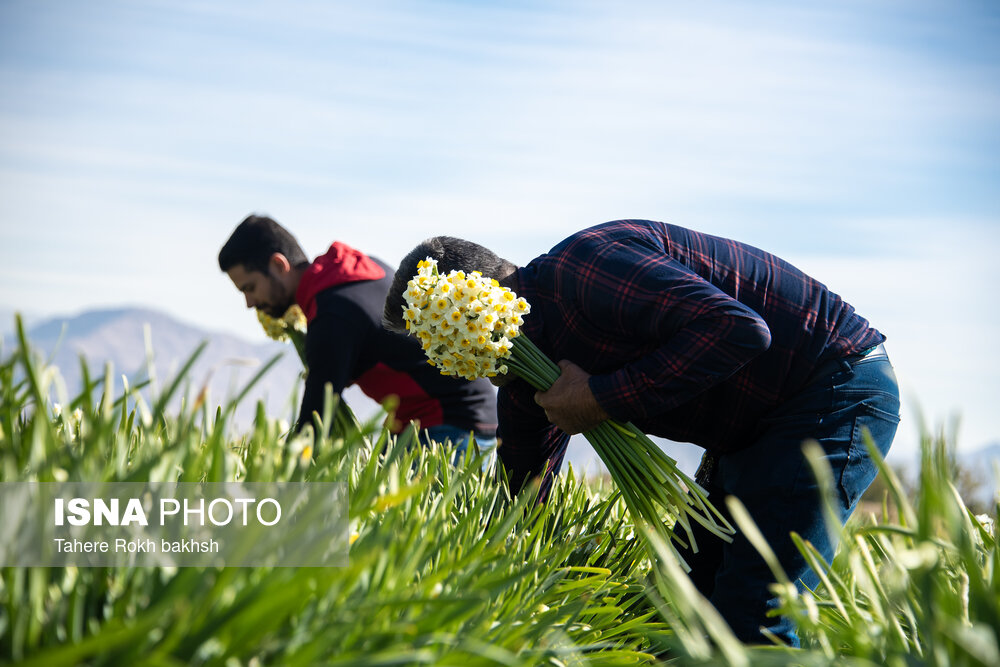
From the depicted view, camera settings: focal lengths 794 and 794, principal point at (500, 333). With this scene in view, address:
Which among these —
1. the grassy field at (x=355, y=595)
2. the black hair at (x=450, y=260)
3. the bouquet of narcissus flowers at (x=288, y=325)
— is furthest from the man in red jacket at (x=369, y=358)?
the grassy field at (x=355, y=595)

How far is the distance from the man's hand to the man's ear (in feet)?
6.24

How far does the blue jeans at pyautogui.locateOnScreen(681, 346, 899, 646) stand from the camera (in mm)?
1900

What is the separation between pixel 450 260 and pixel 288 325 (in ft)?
5.69

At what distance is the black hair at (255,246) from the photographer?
141 inches

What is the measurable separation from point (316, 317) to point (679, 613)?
6.65 ft

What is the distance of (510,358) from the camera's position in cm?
212

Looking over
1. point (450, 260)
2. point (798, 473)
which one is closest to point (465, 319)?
point (450, 260)

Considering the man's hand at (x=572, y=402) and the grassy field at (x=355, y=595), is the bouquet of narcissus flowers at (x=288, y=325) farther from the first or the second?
the grassy field at (x=355, y=595)

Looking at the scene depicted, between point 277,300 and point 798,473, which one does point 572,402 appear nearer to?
point 798,473

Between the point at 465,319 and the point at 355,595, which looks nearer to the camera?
A: the point at 355,595

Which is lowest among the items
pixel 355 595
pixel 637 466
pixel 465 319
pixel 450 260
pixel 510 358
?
pixel 637 466

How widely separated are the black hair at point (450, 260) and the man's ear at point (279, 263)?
1334mm

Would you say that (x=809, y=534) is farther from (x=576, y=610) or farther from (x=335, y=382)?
(x=335, y=382)

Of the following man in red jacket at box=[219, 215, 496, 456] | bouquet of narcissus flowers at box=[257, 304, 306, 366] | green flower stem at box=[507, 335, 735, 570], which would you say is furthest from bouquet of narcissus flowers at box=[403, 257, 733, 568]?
bouquet of narcissus flowers at box=[257, 304, 306, 366]
